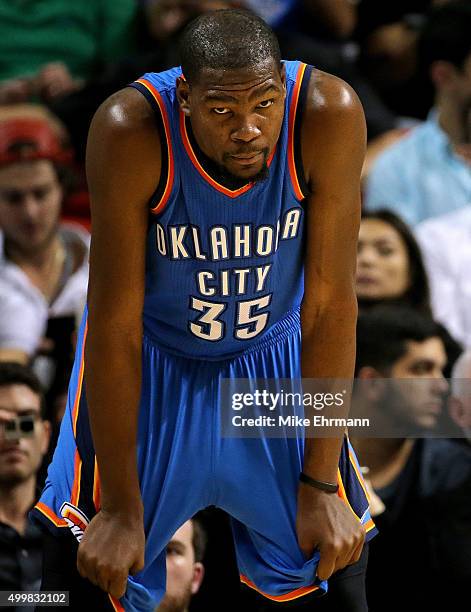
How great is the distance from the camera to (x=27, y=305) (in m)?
3.65

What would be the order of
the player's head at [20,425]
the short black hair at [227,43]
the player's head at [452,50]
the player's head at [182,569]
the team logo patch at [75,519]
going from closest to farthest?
the short black hair at [227,43]
the team logo patch at [75,519]
the player's head at [182,569]
the player's head at [20,425]
the player's head at [452,50]

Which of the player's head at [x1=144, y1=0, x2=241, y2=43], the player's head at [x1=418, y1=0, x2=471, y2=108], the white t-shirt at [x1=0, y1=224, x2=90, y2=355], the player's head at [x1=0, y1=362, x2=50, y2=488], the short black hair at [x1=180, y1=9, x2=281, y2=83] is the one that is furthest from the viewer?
the player's head at [x1=144, y1=0, x2=241, y2=43]

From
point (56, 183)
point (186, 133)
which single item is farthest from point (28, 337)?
point (186, 133)

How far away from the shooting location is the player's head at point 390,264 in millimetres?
3738

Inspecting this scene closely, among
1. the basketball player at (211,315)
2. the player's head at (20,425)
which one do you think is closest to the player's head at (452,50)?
the player's head at (20,425)

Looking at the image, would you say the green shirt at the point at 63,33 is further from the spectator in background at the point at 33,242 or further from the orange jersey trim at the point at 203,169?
the orange jersey trim at the point at 203,169

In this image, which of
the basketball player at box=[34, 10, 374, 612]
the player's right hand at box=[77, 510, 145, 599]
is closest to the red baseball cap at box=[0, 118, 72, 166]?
the basketball player at box=[34, 10, 374, 612]

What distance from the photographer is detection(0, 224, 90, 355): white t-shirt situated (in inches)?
141

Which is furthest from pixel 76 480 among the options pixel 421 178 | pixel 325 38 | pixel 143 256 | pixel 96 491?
pixel 325 38

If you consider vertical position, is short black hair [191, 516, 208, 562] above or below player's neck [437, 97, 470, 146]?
below

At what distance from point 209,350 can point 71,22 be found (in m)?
3.00

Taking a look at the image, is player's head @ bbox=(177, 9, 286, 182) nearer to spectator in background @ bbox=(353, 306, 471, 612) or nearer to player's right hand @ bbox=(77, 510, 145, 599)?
player's right hand @ bbox=(77, 510, 145, 599)

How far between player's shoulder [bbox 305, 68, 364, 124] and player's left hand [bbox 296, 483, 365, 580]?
0.64 meters

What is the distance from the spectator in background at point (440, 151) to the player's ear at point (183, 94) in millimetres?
2469
